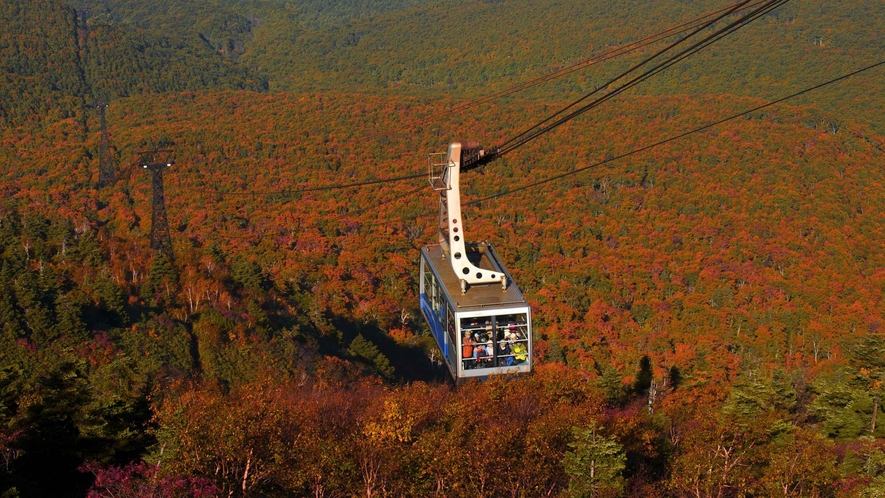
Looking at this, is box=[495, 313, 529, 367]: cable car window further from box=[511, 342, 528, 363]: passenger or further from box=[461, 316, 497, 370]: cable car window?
box=[461, 316, 497, 370]: cable car window

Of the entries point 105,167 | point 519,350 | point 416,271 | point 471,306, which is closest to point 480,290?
point 471,306

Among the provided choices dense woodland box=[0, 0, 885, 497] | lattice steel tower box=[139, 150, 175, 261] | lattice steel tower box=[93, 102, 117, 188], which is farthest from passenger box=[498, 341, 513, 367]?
lattice steel tower box=[93, 102, 117, 188]

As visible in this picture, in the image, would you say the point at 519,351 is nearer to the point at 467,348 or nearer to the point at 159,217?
the point at 467,348

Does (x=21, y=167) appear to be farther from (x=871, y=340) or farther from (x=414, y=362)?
(x=871, y=340)

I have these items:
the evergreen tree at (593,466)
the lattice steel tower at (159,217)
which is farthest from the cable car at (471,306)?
the lattice steel tower at (159,217)

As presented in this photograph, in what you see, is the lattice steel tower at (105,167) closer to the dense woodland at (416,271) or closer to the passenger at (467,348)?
the dense woodland at (416,271)
